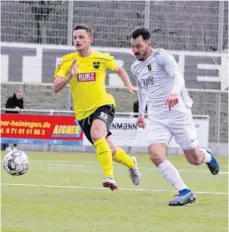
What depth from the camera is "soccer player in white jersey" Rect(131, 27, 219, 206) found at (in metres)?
10.1

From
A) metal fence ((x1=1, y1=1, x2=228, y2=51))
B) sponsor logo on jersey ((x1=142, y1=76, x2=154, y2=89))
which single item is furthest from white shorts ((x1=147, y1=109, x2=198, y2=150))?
metal fence ((x1=1, y1=1, x2=228, y2=51))

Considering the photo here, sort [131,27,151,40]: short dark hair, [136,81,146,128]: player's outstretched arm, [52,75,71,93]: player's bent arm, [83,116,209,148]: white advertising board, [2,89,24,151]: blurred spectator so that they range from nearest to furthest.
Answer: [131,27,151,40]: short dark hair, [52,75,71,93]: player's bent arm, [136,81,146,128]: player's outstretched arm, [83,116,209,148]: white advertising board, [2,89,24,151]: blurred spectator

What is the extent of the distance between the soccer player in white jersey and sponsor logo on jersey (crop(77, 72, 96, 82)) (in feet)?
3.33

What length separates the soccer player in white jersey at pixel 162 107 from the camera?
1011cm

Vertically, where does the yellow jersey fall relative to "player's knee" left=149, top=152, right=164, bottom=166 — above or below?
above

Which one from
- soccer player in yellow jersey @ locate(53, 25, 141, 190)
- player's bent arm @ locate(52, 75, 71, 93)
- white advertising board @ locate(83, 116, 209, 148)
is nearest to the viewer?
player's bent arm @ locate(52, 75, 71, 93)

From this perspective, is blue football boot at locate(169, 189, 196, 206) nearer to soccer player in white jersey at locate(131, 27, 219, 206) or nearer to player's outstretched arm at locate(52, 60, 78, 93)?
soccer player in white jersey at locate(131, 27, 219, 206)

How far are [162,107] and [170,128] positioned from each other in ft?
0.88

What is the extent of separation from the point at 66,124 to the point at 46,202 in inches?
544

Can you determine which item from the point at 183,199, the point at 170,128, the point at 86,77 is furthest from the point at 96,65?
the point at 183,199

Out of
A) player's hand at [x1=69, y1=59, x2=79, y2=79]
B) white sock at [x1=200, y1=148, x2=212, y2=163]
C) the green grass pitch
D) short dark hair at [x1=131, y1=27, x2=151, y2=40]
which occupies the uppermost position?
short dark hair at [x1=131, y1=27, x2=151, y2=40]

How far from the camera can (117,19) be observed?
26781mm

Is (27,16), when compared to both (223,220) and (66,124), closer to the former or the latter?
(66,124)

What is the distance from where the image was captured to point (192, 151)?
10.6 meters
